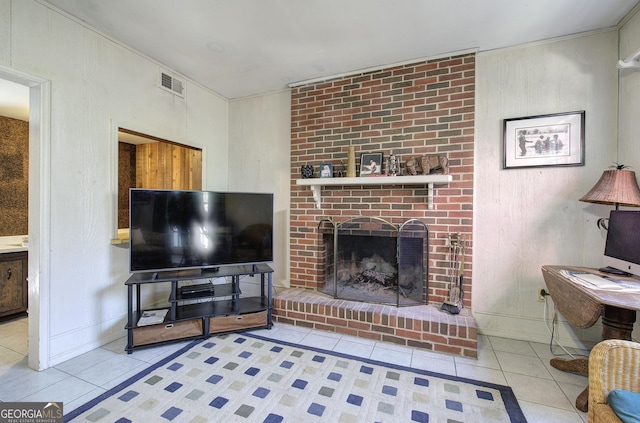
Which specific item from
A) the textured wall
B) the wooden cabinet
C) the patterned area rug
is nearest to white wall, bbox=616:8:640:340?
the patterned area rug

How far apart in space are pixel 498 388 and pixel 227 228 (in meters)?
2.32

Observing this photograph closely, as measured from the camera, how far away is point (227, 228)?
2.54 m

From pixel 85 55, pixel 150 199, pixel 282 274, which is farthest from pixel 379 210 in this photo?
pixel 85 55

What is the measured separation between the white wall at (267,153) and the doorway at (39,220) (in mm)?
1753

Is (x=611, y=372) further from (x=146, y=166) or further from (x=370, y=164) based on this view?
(x=146, y=166)

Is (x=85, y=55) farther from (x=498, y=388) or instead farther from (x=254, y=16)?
(x=498, y=388)

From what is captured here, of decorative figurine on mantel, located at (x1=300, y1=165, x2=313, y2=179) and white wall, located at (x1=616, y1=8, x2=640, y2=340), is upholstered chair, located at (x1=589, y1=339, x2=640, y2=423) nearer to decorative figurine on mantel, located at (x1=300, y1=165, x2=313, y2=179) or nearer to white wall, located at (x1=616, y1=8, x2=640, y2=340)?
white wall, located at (x1=616, y1=8, x2=640, y2=340)

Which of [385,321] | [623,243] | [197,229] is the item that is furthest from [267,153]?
[623,243]

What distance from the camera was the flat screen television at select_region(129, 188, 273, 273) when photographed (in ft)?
7.26

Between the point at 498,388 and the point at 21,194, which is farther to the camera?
the point at 21,194

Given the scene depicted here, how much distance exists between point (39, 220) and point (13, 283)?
1.57 metres

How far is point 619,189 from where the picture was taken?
5.89ft

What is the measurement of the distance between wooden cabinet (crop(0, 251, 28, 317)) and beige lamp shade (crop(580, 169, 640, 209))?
4986 mm

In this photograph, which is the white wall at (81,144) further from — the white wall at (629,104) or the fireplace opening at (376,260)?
the white wall at (629,104)
